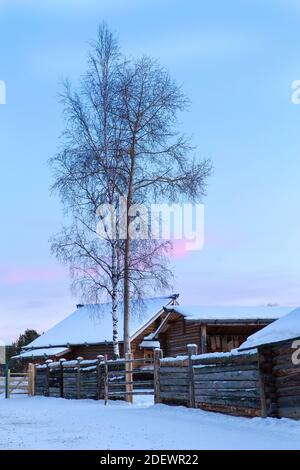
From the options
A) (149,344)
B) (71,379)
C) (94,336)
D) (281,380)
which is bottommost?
(71,379)

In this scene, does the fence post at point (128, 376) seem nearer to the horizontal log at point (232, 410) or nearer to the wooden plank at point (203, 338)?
the horizontal log at point (232, 410)

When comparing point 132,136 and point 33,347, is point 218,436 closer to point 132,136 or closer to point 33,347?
point 132,136

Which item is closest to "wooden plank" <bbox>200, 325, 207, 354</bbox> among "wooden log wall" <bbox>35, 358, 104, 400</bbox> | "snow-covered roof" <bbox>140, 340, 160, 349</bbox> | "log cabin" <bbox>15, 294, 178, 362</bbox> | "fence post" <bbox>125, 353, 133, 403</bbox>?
"log cabin" <bbox>15, 294, 178, 362</bbox>

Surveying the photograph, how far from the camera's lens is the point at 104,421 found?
48.4 ft

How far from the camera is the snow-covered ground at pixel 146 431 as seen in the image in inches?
396

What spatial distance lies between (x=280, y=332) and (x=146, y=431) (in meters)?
3.26

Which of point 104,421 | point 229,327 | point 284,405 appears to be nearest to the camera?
point 284,405

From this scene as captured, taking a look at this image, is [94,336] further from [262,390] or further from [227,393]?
[262,390]

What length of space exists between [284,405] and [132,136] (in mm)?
13483

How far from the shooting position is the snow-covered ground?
33.0 ft

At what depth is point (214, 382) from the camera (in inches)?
620

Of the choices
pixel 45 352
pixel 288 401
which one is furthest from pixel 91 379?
Answer: pixel 45 352

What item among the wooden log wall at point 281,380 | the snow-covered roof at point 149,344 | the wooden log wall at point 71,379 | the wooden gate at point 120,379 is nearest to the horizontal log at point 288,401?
the wooden log wall at point 281,380
